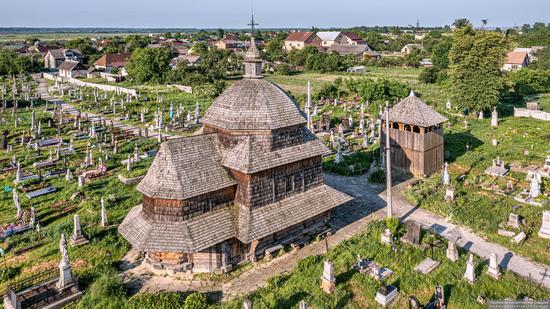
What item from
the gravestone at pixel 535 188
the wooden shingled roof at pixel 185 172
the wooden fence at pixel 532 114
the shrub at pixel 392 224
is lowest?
the shrub at pixel 392 224

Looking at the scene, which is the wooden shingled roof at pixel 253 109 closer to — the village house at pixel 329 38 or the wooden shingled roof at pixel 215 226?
the wooden shingled roof at pixel 215 226

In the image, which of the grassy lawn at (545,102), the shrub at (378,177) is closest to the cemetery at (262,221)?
the shrub at (378,177)

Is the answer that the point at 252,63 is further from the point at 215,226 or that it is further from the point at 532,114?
the point at 532,114

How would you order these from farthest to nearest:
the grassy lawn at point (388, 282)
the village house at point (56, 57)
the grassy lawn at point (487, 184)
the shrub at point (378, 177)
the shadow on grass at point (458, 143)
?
the village house at point (56, 57), the shadow on grass at point (458, 143), the shrub at point (378, 177), the grassy lawn at point (487, 184), the grassy lawn at point (388, 282)

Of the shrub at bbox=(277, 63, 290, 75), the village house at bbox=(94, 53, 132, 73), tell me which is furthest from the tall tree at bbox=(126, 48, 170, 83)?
the shrub at bbox=(277, 63, 290, 75)

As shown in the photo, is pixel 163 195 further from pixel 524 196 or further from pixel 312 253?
pixel 524 196

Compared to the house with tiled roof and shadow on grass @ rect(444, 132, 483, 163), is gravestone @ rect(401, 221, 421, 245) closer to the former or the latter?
shadow on grass @ rect(444, 132, 483, 163)

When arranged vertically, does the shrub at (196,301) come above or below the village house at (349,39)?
below
